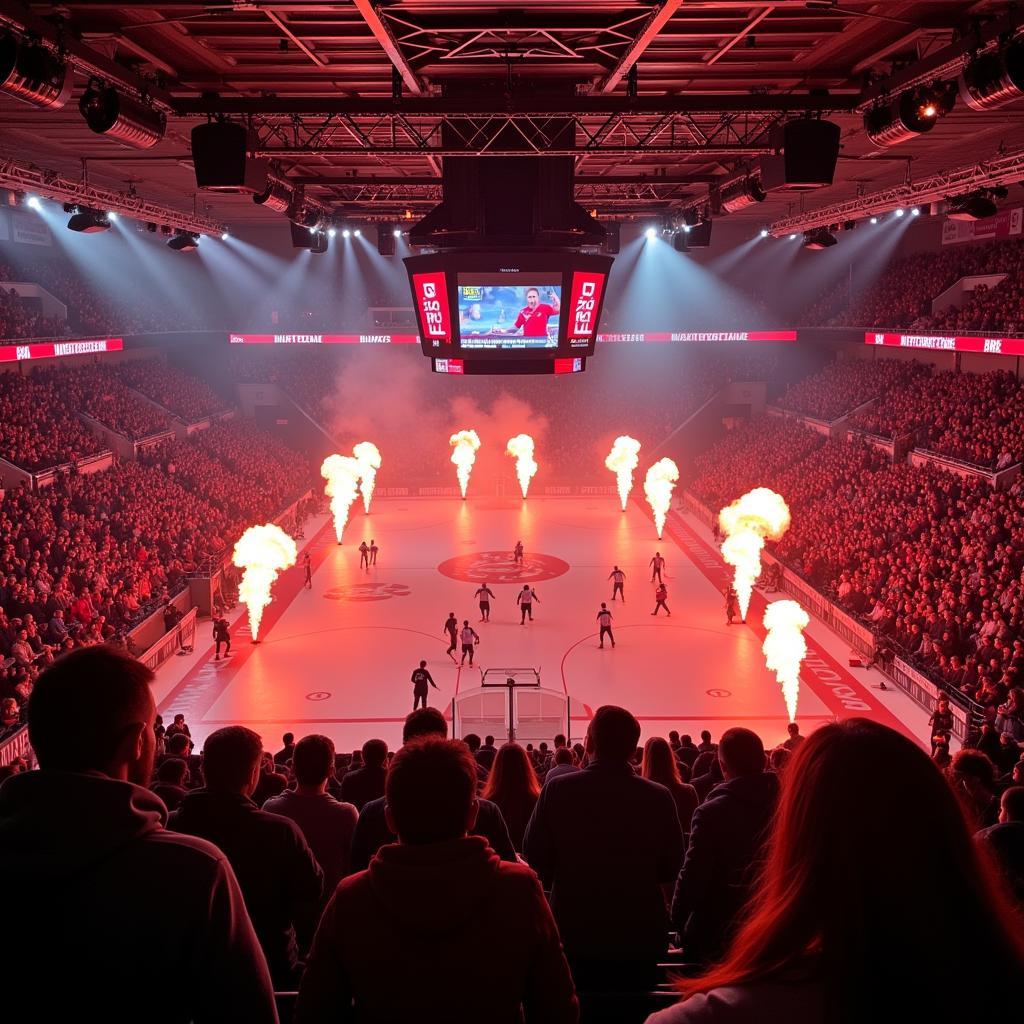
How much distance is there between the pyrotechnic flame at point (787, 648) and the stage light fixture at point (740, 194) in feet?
27.2

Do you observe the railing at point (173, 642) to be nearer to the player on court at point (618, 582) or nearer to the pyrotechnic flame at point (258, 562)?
the pyrotechnic flame at point (258, 562)

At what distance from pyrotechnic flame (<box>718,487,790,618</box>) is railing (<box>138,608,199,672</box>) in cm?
1398

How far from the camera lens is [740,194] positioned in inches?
757

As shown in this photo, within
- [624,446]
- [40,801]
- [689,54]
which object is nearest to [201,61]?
[689,54]

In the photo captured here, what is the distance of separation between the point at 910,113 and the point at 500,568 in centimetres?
2048

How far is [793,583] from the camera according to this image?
26891 millimetres

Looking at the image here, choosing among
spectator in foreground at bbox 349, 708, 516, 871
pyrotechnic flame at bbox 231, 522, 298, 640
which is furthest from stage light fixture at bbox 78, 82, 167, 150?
pyrotechnic flame at bbox 231, 522, 298, 640

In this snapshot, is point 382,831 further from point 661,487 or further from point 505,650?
point 661,487

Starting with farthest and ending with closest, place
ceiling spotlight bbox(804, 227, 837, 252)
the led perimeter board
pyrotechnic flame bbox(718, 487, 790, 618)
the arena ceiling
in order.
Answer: pyrotechnic flame bbox(718, 487, 790, 618), ceiling spotlight bbox(804, 227, 837, 252), the led perimeter board, the arena ceiling

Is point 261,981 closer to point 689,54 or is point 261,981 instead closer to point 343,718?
point 689,54

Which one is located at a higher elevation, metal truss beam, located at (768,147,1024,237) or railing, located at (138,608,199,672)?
metal truss beam, located at (768,147,1024,237)

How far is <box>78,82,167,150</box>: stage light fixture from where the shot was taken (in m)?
11.3

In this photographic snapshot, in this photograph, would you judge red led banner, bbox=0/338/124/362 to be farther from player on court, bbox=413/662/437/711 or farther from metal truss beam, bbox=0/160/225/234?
player on court, bbox=413/662/437/711

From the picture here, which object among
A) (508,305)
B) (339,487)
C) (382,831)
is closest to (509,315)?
(508,305)
